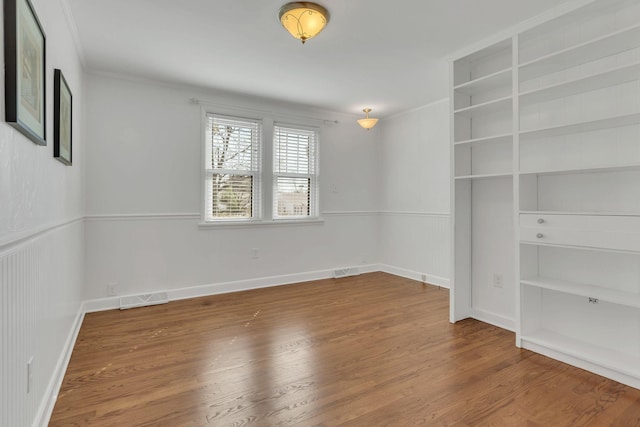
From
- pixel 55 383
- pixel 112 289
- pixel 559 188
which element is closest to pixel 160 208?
pixel 112 289

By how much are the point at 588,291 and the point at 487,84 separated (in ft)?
6.32

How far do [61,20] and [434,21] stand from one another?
273 centimetres

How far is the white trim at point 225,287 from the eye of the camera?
363 cm

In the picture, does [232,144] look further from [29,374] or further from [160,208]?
[29,374]

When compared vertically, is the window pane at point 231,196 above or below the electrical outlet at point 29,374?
above

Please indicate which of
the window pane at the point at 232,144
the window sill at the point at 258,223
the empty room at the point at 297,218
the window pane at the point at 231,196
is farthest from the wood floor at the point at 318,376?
the window pane at the point at 232,144

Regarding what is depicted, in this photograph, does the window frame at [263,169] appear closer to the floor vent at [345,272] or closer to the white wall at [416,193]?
the floor vent at [345,272]

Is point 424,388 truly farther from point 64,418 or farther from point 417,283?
point 417,283

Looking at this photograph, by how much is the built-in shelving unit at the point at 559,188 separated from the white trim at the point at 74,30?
3244mm

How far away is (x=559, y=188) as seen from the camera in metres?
2.68

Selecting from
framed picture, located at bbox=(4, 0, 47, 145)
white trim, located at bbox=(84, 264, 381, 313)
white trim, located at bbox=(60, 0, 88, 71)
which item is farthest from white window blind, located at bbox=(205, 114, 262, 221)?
framed picture, located at bbox=(4, 0, 47, 145)

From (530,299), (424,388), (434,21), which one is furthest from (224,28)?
(530,299)

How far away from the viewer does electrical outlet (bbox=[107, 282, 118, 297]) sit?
12.1 ft

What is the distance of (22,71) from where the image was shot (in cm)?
129
